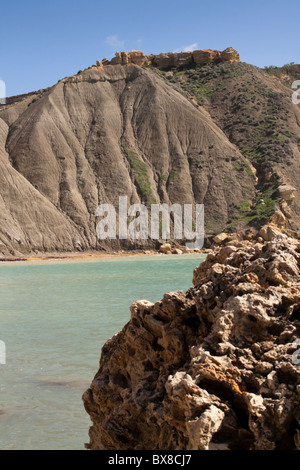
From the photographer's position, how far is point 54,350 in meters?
11.3

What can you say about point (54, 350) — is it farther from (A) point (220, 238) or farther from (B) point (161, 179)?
(B) point (161, 179)

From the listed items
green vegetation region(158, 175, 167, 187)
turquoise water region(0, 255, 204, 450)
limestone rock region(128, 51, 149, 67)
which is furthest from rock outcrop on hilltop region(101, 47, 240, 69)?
turquoise water region(0, 255, 204, 450)

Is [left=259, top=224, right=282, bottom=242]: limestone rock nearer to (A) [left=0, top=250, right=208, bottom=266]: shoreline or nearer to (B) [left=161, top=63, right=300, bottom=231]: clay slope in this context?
(B) [left=161, top=63, right=300, bottom=231]: clay slope

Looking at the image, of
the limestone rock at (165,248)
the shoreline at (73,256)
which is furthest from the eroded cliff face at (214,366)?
the limestone rock at (165,248)

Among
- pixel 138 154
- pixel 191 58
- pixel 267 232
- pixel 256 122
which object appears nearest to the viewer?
pixel 267 232

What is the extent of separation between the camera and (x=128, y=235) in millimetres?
57344

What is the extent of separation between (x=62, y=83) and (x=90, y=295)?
56868 mm

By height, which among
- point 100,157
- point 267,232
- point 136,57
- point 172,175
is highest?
point 136,57

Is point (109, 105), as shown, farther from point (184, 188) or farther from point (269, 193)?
point (269, 193)

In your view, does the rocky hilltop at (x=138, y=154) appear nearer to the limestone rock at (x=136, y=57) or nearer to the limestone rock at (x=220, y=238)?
the limestone rock at (x=136, y=57)

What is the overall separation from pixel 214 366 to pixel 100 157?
205 ft

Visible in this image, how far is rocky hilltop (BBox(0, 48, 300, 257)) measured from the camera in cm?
5697

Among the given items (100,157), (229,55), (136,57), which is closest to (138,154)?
(100,157)

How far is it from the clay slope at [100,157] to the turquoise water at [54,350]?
96.5 feet
